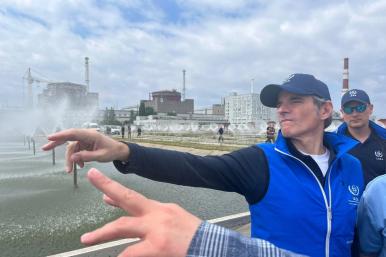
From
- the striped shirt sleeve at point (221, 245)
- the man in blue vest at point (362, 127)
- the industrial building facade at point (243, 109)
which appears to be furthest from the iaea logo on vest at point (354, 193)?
the industrial building facade at point (243, 109)

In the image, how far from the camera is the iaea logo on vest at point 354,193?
7.07 ft

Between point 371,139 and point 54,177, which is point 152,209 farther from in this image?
point 54,177

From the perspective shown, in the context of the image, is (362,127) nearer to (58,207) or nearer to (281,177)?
(281,177)

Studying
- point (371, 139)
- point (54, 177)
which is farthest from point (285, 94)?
point (54, 177)

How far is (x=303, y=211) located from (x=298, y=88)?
806 millimetres

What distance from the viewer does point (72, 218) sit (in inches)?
323

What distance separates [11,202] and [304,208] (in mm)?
9763

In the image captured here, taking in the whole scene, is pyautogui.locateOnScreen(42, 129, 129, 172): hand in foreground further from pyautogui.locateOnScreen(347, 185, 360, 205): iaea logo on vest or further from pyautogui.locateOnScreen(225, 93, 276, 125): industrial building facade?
pyautogui.locateOnScreen(225, 93, 276, 125): industrial building facade

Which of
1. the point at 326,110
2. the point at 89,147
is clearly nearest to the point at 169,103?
the point at 326,110

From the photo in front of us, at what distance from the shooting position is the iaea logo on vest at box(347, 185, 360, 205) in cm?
215

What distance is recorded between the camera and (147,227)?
837 millimetres

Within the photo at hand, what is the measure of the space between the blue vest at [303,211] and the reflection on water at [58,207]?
511 centimetres

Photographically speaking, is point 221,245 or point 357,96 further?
point 357,96

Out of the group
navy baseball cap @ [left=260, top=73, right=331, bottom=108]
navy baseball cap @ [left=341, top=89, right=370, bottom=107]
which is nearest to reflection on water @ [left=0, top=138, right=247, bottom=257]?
navy baseball cap @ [left=341, top=89, right=370, bottom=107]
